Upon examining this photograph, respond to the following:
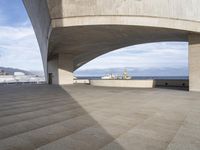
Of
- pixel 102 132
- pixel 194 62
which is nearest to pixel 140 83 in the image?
pixel 194 62

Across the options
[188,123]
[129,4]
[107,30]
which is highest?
[129,4]

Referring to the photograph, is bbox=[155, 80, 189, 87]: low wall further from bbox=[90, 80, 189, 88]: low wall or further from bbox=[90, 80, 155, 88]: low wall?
bbox=[90, 80, 155, 88]: low wall

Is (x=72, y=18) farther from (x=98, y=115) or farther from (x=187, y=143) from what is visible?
(x=187, y=143)

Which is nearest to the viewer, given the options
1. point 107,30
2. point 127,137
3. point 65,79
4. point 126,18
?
point 127,137

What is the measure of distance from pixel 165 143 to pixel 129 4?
503 inches

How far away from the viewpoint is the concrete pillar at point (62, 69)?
29750 mm

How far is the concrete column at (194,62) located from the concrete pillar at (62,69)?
19.3 metres

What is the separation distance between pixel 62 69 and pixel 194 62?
1989 cm

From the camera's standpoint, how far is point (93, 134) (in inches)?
183

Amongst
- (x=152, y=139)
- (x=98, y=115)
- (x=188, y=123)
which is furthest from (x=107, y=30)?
(x=152, y=139)

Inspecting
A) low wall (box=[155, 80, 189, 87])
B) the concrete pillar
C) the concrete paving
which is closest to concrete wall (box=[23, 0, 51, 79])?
the concrete pillar

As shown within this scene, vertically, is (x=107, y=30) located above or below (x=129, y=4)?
below

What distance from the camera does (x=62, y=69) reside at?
1182 inches

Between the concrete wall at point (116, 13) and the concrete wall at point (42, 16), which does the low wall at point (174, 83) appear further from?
the concrete wall at point (42, 16)
